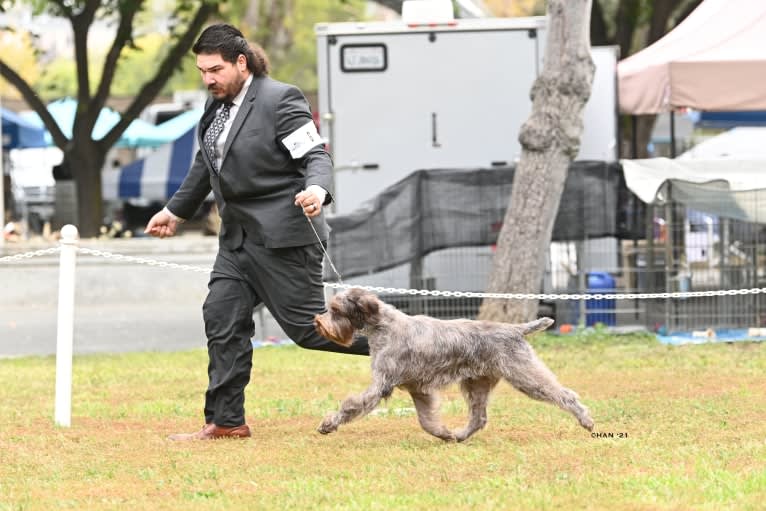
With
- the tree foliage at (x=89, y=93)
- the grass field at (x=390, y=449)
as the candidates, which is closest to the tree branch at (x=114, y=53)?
the tree foliage at (x=89, y=93)

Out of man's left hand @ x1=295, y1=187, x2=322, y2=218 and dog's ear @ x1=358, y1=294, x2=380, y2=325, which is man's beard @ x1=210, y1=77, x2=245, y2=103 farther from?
dog's ear @ x1=358, y1=294, x2=380, y2=325

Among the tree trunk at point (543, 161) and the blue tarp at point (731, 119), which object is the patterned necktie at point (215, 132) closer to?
the tree trunk at point (543, 161)

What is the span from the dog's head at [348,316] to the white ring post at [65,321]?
1.73 m

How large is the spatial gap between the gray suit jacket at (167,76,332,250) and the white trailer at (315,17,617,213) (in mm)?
6658

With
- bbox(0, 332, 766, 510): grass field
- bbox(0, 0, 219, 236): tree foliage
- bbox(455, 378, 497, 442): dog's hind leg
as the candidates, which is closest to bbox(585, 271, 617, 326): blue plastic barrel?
bbox(0, 332, 766, 510): grass field

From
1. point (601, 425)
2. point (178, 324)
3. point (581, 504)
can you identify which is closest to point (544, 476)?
point (581, 504)

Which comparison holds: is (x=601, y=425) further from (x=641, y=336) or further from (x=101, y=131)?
(x=101, y=131)

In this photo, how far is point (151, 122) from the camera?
112 feet

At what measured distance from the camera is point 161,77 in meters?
20.0

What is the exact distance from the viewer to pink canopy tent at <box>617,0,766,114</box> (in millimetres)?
13000

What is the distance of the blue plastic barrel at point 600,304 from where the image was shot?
13375 mm

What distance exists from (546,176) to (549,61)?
1.03 m

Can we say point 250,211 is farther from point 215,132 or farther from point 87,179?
point 87,179

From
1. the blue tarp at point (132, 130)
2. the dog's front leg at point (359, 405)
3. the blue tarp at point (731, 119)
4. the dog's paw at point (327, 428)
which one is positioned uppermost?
the blue tarp at point (132, 130)
